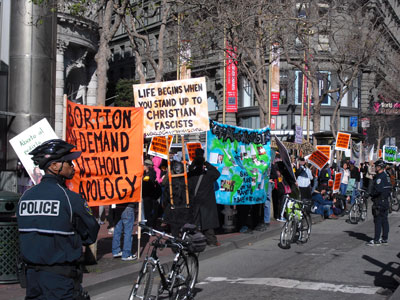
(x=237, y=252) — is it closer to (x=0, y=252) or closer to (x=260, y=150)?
(x=260, y=150)

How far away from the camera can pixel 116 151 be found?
9008 mm

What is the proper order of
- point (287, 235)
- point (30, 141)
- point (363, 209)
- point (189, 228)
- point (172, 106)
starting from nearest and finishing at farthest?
point (189, 228), point (30, 141), point (172, 106), point (287, 235), point (363, 209)

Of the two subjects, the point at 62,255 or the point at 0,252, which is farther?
the point at 0,252

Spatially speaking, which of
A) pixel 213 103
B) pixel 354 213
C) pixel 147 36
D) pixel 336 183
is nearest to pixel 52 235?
pixel 147 36

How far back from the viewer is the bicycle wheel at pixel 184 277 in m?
6.36

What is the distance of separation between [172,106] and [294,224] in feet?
11.9

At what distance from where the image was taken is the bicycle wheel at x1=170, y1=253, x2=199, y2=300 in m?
6.36

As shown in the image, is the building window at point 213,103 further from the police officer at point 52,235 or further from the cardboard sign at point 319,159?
the police officer at point 52,235

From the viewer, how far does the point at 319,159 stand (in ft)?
59.1

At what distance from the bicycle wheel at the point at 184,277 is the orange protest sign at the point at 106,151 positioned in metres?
2.51

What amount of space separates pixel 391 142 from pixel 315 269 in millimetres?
33292

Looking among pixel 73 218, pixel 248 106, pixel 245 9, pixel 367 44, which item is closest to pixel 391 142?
pixel 248 106

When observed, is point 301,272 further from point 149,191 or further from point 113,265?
point 149,191

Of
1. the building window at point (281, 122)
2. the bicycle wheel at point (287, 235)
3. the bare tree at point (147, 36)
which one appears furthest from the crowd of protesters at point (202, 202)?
the building window at point (281, 122)
